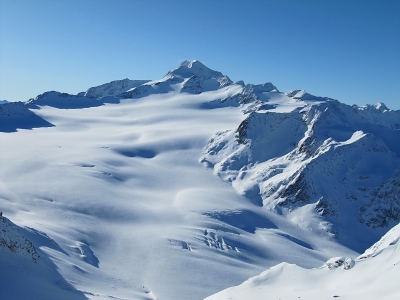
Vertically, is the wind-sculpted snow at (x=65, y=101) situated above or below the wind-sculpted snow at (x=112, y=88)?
below

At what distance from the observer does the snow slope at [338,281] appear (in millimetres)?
14555

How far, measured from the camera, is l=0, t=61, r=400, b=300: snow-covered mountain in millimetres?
34625

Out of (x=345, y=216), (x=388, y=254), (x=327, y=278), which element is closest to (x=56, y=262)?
(x=327, y=278)

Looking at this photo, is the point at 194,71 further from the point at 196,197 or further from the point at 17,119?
the point at 196,197

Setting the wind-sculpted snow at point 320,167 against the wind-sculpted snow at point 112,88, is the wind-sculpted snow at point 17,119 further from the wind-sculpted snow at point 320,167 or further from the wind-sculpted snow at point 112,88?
the wind-sculpted snow at point 320,167

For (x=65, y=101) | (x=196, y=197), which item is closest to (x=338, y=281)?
(x=196, y=197)

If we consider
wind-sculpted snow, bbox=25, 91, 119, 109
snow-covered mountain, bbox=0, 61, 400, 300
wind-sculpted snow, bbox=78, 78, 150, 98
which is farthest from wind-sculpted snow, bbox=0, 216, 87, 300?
wind-sculpted snow, bbox=78, 78, 150, 98

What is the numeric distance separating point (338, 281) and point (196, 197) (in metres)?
39.1

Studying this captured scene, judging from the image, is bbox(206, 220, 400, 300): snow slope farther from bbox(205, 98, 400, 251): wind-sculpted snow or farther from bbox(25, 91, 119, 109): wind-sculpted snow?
bbox(25, 91, 119, 109): wind-sculpted snow

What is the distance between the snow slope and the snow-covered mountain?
39.0 feet

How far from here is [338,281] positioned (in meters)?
16.8

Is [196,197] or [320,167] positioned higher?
[320,167]

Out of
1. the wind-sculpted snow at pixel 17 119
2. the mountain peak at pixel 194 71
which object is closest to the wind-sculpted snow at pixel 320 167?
the wind-sculpted snow at pixel 17 119

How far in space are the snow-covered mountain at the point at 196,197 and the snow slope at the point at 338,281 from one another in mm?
11883
